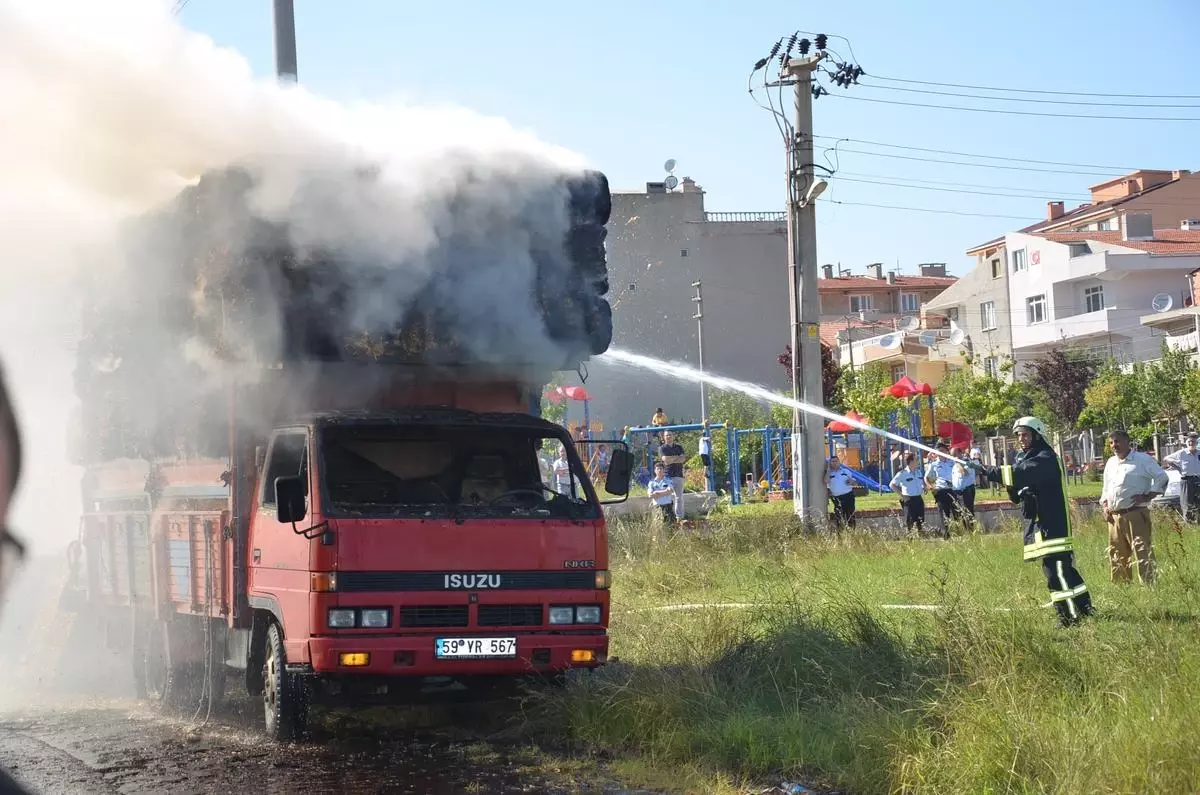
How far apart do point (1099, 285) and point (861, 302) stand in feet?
114

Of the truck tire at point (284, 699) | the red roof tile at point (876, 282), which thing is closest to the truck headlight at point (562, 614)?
the truck tire at point (284, 699)

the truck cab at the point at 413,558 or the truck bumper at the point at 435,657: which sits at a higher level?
the truck cab at the point at 413,558

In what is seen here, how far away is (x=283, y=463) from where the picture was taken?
8.98m

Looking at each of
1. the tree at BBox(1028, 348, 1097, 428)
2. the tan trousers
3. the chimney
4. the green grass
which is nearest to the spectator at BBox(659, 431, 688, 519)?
the green grass

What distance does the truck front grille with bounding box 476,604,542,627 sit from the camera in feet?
27.4

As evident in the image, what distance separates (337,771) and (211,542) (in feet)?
7.83

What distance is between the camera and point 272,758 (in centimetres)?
833

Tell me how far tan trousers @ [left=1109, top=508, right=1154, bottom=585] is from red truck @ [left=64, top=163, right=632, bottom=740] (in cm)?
577

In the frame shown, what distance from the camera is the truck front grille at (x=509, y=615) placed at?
328 inches

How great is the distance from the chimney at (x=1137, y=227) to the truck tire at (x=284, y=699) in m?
63.0

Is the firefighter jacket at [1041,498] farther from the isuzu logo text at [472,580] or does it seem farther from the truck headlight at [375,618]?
the truck headlight at [375,618]

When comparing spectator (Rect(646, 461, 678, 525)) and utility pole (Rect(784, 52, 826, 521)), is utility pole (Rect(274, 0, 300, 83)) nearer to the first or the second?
utility pole (Rect(784, 52, 826, 521))

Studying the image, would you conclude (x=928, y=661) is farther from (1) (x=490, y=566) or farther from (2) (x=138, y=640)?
(2) (x=138, y=640)

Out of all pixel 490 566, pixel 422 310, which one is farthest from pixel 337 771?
pixel 422 310
